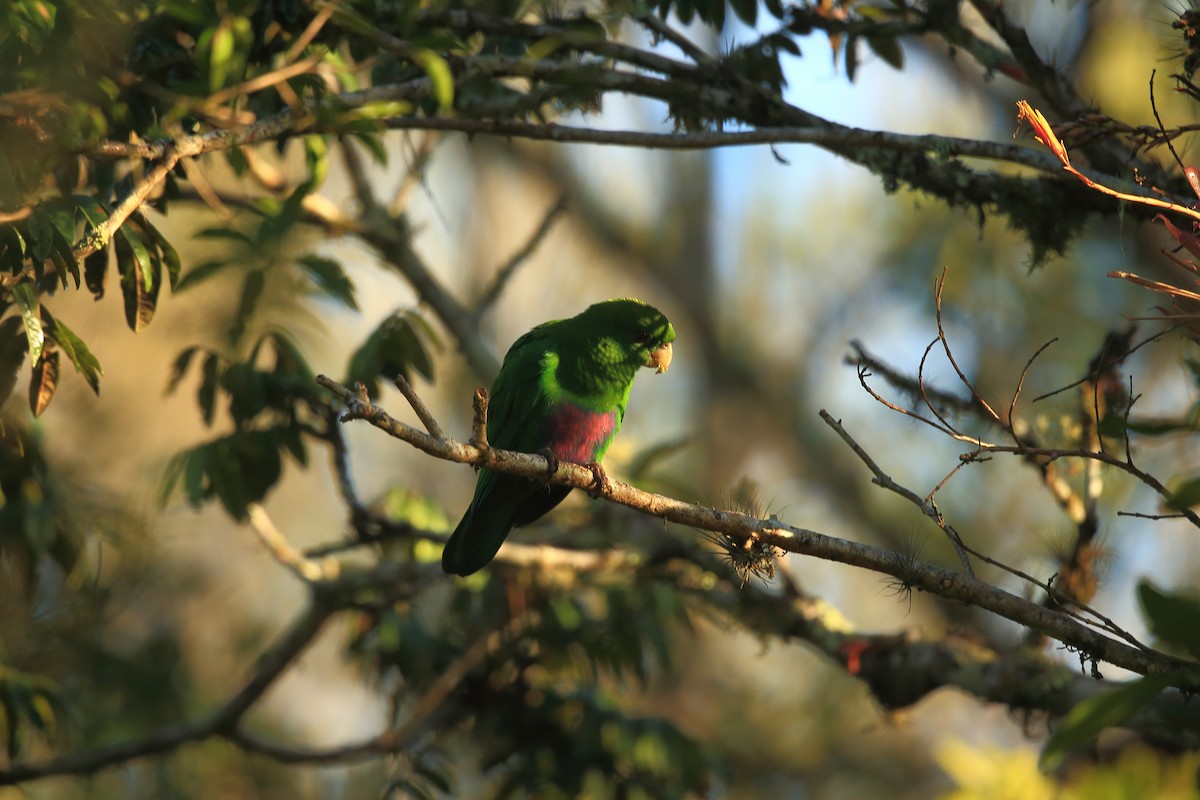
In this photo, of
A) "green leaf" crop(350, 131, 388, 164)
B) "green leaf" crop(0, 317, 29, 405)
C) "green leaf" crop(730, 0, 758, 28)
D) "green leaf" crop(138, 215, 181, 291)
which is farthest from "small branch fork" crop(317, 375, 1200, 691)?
"green leaf" crop(730, 0, 758, 28)

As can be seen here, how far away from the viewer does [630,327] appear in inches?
173

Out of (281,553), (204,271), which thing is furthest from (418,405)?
(281,553)

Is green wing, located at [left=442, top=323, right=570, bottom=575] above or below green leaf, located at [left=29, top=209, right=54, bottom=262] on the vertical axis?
above

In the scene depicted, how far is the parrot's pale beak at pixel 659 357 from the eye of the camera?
4.51 meters

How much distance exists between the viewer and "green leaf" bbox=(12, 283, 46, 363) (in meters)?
2.73

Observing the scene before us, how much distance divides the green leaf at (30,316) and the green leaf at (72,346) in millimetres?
149

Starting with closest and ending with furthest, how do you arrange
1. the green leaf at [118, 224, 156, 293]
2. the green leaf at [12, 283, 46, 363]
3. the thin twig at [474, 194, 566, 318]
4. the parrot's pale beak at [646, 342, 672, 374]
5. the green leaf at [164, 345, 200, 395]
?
the green leaf at [12, 283, 46, 363], the green leaf at [118, 224, 156, 293], the green leaf at [164, 345, 200, 395], the parrot's pale beak at [646, 342, 672, 374], the thin twig at [474, 194, 566, 318]

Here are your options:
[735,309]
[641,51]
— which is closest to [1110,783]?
[641,51]

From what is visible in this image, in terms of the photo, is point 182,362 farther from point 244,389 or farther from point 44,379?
point 44,379

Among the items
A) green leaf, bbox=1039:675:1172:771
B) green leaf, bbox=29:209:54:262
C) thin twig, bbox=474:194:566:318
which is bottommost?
green leaf, bbox=29:209:54:262

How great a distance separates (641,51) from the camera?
392cm

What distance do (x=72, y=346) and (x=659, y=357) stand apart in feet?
7.47

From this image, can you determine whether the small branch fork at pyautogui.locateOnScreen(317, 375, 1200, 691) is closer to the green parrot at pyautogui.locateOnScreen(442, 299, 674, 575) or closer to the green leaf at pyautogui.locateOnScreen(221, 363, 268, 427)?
the green parrot at pyautogui.locateOnScreen(442, 299, 674, 575)

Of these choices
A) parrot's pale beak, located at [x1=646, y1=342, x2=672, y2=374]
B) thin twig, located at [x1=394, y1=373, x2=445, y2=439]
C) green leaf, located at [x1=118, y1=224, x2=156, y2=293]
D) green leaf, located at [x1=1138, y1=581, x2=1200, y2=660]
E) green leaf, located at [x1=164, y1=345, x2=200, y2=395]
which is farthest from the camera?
parrot's pale beak, located at [x1=646, y1=342, x2=672, y2=374]
